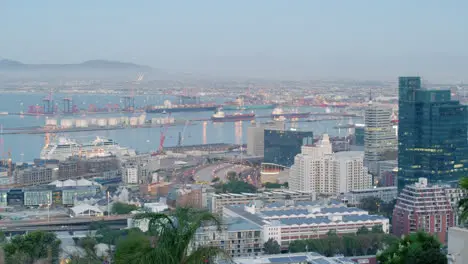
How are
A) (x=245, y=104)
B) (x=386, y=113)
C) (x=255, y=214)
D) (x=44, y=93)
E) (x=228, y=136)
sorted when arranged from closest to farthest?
(x=255, y=214) → (x=386, y=113) → (x=228, y=136) → (x=245, y=104) → (x=44, y=93)

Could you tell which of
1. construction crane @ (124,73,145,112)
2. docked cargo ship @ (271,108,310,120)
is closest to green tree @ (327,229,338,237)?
docked cargo ship @ (271,108,310,120)

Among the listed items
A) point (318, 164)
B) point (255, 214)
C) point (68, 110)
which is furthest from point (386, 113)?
point (68, 110)

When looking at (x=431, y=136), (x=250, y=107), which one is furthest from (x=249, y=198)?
(x=250, y=107)

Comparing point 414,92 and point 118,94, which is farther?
point 118,94

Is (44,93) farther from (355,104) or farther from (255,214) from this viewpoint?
(255,214)

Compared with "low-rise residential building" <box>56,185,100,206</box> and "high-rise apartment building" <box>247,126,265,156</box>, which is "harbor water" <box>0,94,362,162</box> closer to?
"high-rise apartment building" <box>247,126,265,156</box>

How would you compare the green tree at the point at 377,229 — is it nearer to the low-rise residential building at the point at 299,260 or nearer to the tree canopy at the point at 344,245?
the tree canopy at the point at 344,245

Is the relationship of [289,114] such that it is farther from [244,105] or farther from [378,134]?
[378,134]
